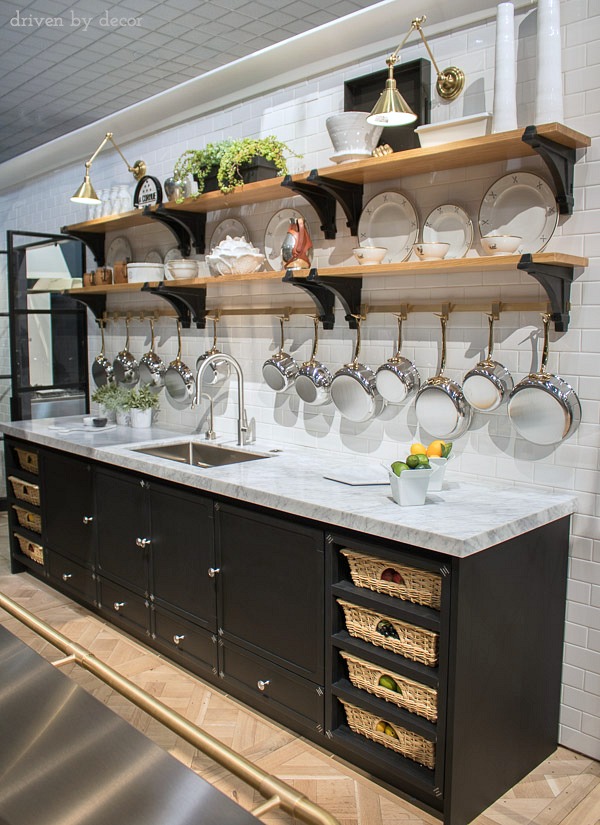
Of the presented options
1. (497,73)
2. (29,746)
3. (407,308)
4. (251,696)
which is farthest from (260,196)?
(29,746)

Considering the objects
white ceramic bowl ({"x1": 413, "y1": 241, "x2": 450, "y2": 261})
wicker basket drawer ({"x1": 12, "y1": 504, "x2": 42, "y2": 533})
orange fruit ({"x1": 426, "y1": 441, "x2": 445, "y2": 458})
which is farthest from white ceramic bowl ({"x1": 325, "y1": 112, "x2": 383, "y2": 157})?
wicker basket drawer ({"x1": 12, "y1": 504, "x2": 42, "y2": 533})

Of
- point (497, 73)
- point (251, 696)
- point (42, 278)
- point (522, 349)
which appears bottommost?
point (251, 696)

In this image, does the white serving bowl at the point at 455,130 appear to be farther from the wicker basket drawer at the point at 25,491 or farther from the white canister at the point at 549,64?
the wicker basket drawer at the point at 25,491

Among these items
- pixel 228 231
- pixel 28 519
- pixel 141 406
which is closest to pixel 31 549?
pixel 28 519

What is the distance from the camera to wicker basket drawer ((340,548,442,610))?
2.33 meters

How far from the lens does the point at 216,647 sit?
313 cm

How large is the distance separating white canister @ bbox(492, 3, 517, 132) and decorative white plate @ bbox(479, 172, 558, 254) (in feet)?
0.68

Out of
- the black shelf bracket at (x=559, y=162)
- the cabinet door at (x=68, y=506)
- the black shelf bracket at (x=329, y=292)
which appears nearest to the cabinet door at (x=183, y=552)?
the cabinet door at (x=68, y=506)

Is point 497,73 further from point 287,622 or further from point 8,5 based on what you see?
point 8,5

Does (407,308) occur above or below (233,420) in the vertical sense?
above

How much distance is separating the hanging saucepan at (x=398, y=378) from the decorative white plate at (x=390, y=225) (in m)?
0.29

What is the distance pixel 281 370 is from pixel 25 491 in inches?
76.9

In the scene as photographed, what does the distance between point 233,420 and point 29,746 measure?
2904 millimetres

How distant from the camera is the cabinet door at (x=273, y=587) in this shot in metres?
2.67
